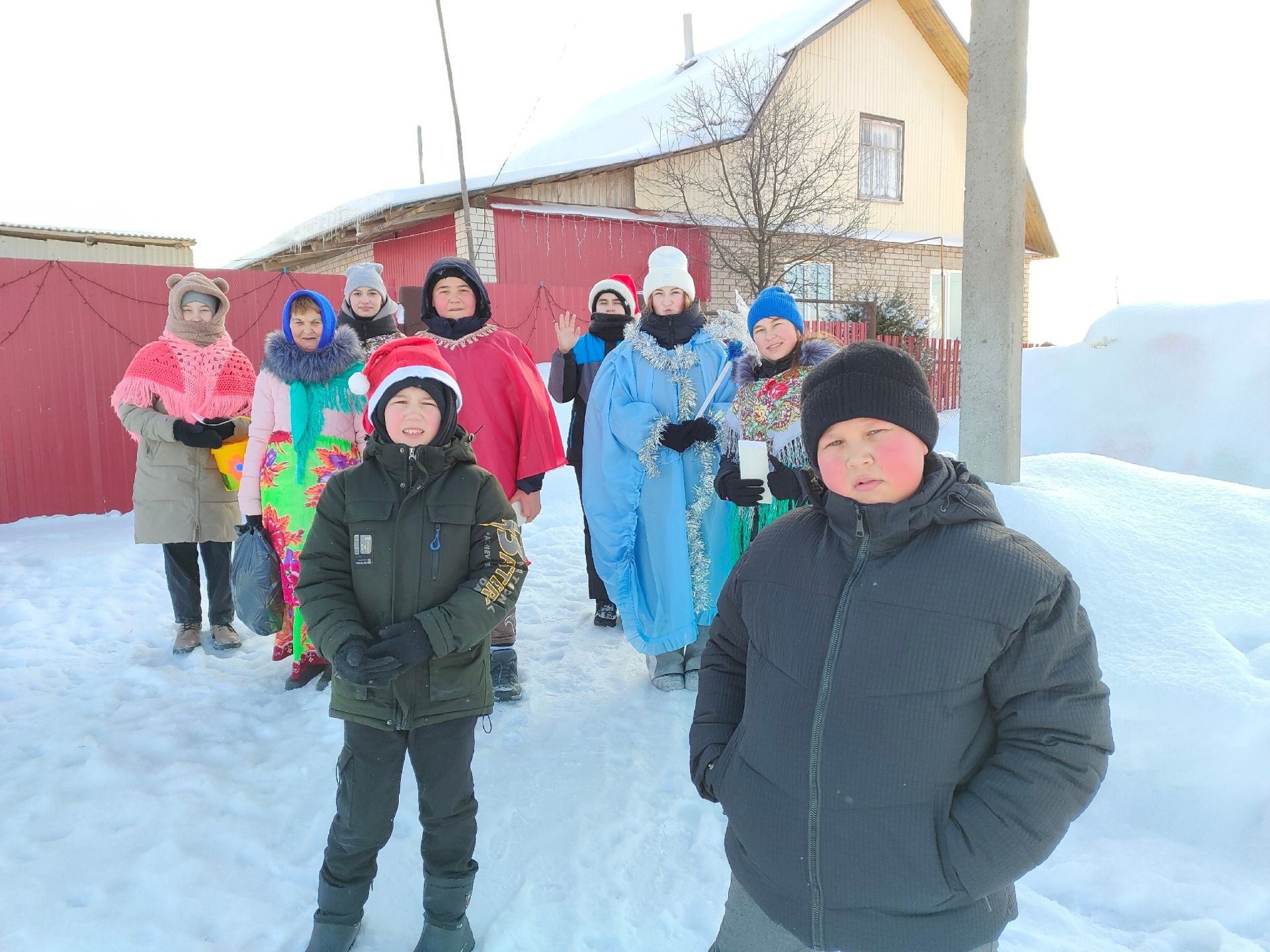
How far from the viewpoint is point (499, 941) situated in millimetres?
2184

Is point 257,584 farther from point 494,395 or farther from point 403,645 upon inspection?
point 403,645

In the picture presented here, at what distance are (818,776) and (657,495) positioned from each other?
2338 millimetres

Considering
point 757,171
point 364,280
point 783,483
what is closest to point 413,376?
point 783,483

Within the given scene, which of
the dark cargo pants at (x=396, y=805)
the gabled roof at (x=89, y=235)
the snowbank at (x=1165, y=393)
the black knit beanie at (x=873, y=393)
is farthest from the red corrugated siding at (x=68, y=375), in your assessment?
the gabled roof at (x=89, y=235)

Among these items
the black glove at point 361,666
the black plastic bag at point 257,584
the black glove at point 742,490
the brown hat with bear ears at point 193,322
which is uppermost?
the brown hat with bear ears at point 193,322

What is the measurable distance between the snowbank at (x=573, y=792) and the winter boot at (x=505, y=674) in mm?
79

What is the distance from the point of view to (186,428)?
4039mm

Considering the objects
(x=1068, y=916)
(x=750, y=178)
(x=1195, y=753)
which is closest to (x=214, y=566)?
(x=1068, y=916)

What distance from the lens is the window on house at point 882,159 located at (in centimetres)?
1689

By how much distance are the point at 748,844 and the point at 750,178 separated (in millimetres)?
12513

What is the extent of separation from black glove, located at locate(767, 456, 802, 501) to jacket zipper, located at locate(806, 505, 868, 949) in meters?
1.66

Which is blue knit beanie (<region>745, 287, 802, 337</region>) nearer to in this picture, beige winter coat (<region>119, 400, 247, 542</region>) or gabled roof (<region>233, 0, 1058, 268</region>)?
beige winter coat (<region>119, 400, 247, 542</region>)

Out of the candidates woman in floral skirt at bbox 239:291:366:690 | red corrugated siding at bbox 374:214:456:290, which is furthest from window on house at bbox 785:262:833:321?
woman in floral skirt at bbox 239:291:366:690

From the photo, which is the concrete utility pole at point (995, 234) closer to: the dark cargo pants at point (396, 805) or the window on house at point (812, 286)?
the dark cargo pants at point (396, 805)
